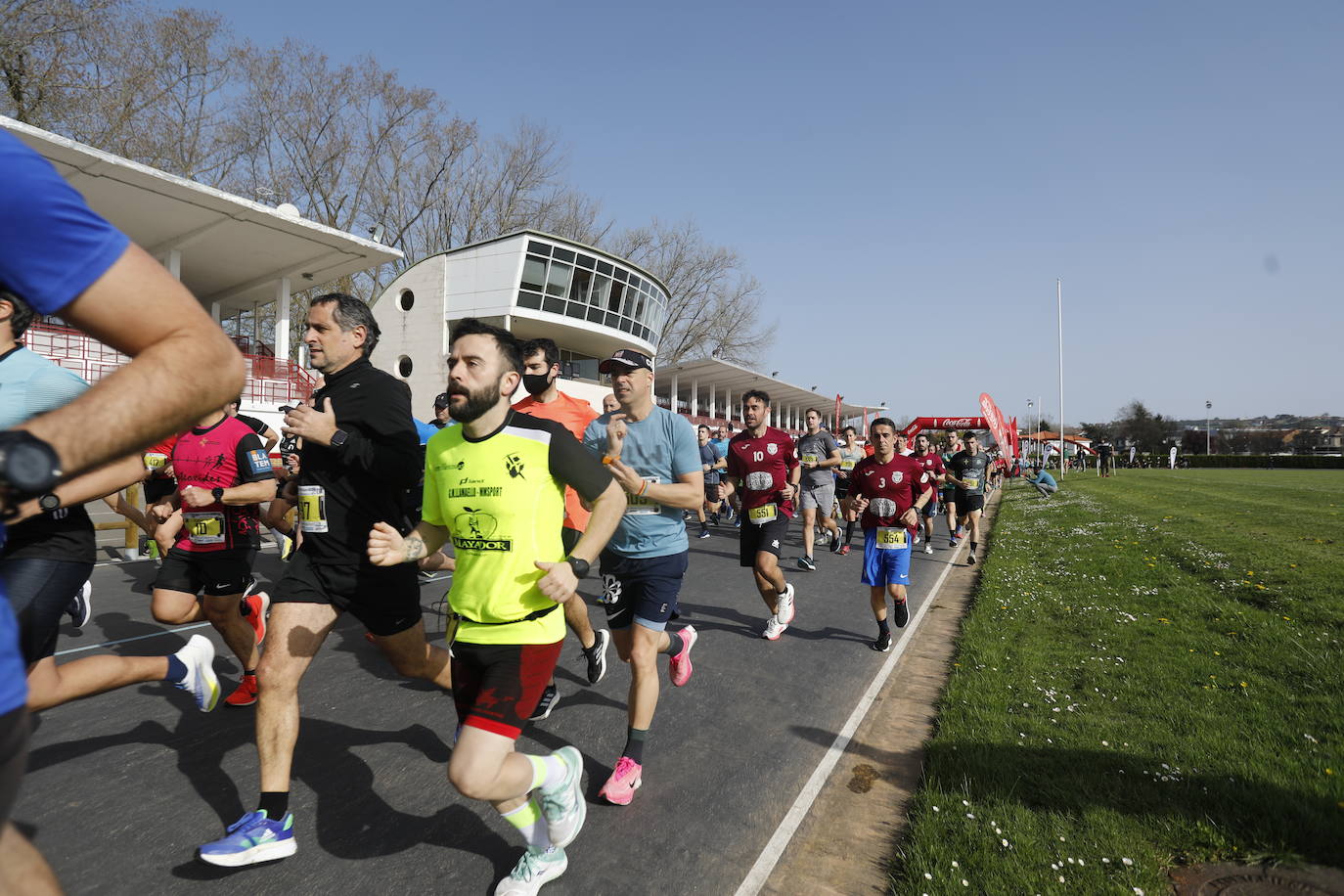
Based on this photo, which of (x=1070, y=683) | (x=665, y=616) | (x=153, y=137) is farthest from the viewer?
(x=153, y=137)

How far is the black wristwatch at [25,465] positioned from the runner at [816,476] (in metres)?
9.96

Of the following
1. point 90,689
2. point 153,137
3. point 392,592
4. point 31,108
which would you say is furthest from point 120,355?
point 153,137

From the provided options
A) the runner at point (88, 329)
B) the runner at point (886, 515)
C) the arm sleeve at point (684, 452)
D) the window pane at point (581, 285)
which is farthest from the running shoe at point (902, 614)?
the window pane at point (581, 285)

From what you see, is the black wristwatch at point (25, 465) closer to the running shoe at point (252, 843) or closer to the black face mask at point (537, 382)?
the running shoe at point (252, 843)

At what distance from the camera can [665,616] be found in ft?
12.6

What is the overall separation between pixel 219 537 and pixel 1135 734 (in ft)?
19.0

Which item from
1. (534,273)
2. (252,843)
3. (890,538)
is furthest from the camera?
(534,273)

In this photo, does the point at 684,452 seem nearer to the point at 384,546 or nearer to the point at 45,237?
the point at 384,546

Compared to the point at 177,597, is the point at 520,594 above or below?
above

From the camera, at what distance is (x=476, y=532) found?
265 centimetres

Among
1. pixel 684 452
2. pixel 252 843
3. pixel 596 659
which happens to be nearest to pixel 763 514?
pixel 596 659

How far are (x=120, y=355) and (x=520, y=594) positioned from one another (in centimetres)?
175

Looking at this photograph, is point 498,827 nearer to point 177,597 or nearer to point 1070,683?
point 177,597

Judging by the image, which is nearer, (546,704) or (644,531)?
(644,531)
